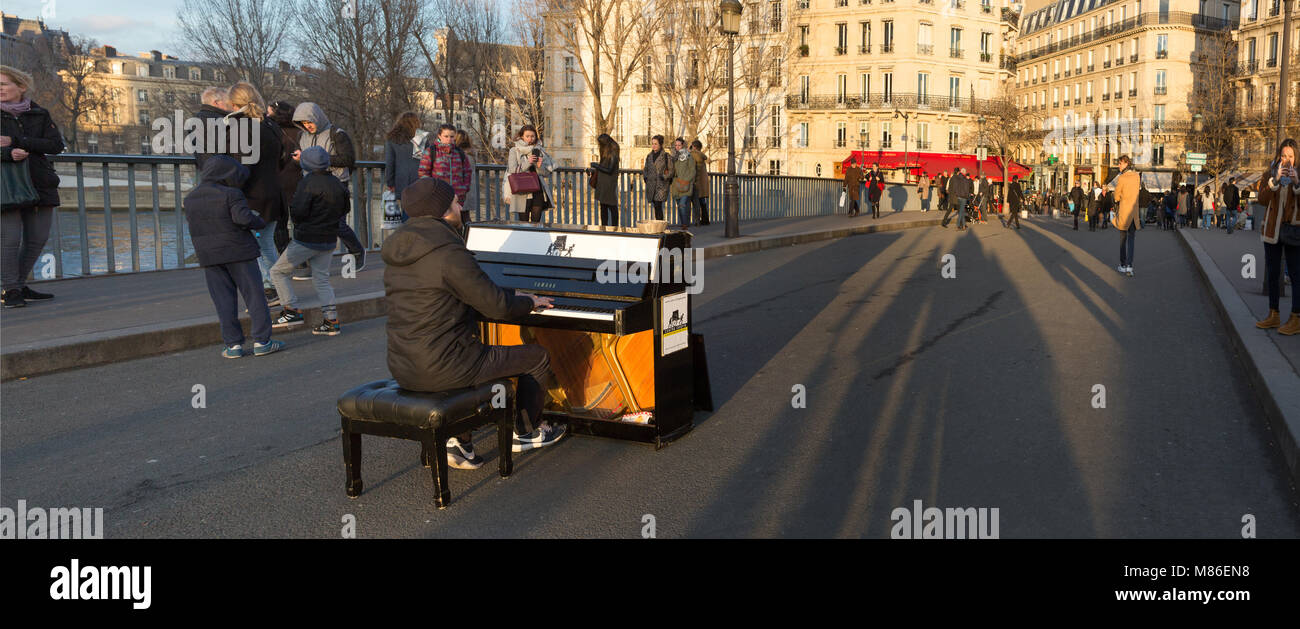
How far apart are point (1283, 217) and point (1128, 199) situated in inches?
239

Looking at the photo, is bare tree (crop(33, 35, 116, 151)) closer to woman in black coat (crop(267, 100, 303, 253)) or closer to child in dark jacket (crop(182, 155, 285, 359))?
woman in black coat (crop(267, 100, 303, 253))

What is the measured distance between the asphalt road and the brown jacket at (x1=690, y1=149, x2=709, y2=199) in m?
11.2

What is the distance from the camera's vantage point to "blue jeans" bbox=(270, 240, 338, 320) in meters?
8.49

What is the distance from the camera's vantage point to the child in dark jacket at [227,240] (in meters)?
7.36

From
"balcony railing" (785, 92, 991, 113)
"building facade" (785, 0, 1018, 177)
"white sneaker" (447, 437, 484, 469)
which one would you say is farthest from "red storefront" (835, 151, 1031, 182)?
"white sneaker" (447, 437, 484, 469)

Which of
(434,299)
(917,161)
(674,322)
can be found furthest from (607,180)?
(917,161)

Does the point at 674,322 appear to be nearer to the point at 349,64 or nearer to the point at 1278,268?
the point at 1278,268

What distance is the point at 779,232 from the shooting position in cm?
2139

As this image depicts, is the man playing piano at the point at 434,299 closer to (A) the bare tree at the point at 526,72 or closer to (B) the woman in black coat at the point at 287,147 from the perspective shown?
(B) the woman in black coat at the point at 287,147

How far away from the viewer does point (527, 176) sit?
45.7 ft

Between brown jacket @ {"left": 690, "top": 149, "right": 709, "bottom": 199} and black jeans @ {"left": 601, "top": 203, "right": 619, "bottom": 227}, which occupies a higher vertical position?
brown jacket @ {"left": 690, "top": 149, "right": 709, "bottom": 199}
